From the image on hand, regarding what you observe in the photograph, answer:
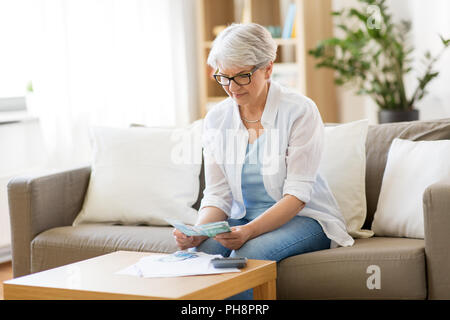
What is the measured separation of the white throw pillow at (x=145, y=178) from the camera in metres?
2.65

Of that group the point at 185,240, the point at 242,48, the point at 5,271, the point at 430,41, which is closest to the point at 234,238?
the point at 185,240

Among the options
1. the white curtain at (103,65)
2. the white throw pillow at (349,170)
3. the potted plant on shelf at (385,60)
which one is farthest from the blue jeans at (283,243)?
the potted plant on shelf at (385,60)

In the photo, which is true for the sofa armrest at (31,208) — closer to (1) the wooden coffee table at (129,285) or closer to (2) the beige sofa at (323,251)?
(2) the beige sofa at (323,251)

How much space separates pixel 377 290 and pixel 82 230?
1.15 metres

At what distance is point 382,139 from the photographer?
8.09 feet

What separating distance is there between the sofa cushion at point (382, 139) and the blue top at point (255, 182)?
47 centimetres

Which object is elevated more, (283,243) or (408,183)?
(408,183)

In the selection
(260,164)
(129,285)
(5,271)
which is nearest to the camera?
(129,285)

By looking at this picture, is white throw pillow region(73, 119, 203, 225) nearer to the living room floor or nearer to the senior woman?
the senior woman

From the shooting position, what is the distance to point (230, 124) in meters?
2.18

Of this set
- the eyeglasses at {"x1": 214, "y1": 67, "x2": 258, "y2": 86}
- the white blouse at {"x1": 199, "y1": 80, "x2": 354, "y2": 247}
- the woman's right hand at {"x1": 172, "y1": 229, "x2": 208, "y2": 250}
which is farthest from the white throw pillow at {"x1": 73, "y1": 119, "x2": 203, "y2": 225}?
the eyeglasses at {"x1": 214, "y1": 67, "x2": 258, "y2": 86}

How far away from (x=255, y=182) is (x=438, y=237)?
1.86ft

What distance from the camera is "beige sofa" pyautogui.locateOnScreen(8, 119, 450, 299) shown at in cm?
188

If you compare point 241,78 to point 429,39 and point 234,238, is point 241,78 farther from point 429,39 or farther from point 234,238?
point 429,39
